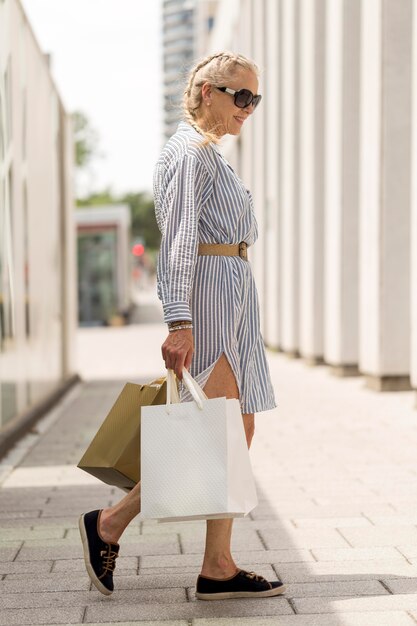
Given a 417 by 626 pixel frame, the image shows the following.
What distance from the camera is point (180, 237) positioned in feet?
13.6

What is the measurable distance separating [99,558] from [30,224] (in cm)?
734

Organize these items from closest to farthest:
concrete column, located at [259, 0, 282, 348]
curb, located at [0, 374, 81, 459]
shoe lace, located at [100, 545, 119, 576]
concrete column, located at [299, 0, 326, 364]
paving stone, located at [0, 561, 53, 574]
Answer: shoe lace, located at [100, 545, 119, 576], paving stone, located at [0, 561, 53, 574], curb, located at [0, 374, 81, 459], concrete column, located at [299, 0, 326, 364], concrete column, located at [259, 0, 282, 348]

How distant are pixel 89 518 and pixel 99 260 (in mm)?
35581

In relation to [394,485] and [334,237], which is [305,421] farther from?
[334,237]

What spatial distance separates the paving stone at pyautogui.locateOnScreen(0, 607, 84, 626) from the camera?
4043 millimetres

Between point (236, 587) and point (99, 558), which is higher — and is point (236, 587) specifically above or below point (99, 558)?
below

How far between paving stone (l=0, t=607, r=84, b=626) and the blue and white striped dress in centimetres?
83

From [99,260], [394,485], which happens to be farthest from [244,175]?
[394,485]

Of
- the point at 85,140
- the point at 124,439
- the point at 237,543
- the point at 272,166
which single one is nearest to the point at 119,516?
the point at 124,439

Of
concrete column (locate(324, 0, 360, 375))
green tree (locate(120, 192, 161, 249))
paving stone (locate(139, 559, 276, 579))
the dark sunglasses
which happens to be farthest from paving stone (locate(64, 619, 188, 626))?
green tree (locate(120, 192, 161, 249))

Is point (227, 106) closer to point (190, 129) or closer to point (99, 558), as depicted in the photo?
point (190, 129)

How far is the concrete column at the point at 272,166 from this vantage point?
23.3 m

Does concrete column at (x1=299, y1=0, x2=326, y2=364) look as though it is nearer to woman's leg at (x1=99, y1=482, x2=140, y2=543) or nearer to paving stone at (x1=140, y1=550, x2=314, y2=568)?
paving stone at (x1=140, y1=550, x2=314, y2=568)

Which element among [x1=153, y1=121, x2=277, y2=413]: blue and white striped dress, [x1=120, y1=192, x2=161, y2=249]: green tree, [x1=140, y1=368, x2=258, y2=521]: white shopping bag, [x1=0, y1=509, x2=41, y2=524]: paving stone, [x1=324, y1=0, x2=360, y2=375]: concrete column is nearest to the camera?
[x1=140, y1=368, x2=258, y2=521]: white shopping bag
